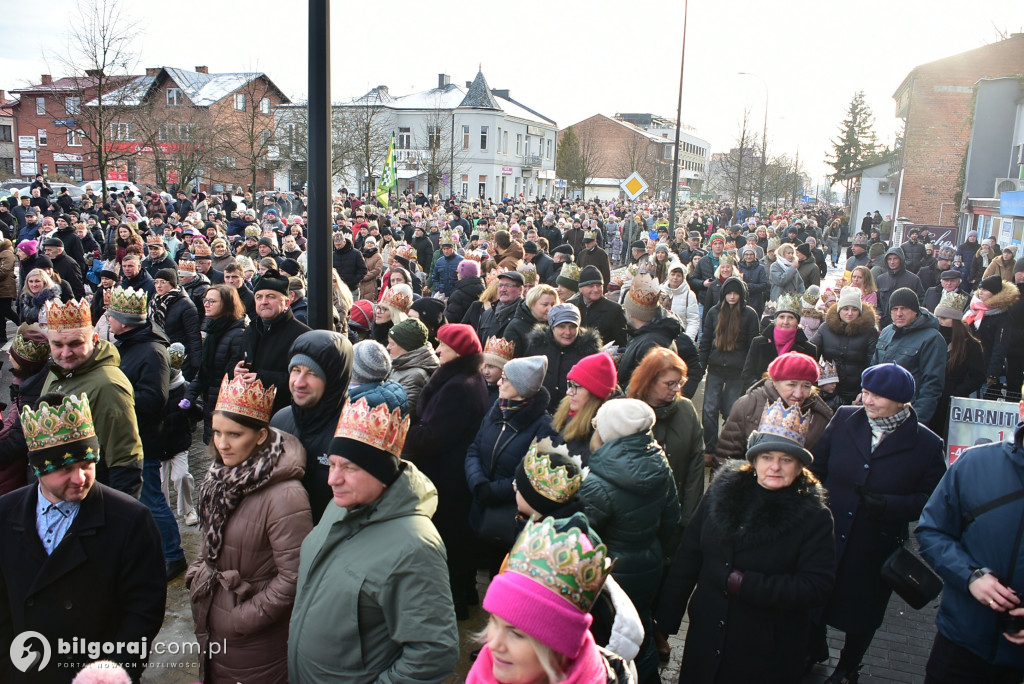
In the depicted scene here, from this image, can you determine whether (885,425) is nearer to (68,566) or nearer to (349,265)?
(68,566)

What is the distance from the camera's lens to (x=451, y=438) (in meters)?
4.83

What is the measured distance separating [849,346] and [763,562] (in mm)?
4132

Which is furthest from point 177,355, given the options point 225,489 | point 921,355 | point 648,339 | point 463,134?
point 463,134

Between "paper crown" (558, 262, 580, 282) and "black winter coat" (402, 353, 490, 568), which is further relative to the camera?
"paper crown" (558, 262, 580, 282)

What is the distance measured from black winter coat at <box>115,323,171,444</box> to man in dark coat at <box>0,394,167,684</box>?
6.57 ft

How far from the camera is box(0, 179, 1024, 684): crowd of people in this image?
9.32ft

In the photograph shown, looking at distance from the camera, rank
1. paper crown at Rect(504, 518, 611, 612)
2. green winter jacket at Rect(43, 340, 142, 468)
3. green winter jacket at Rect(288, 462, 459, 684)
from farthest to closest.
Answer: green winter jacket at Rect(43, 340, 142, 468), green winter jacket at Rect(288, 462, 459, 684), paper crown at Rect(504, 518, 611, 612)

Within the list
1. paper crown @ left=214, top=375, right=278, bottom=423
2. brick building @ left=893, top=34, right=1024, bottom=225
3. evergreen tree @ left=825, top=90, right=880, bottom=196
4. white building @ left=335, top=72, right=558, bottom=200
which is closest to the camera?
paper crown @ left=214, top=375, right=278, bottom=423

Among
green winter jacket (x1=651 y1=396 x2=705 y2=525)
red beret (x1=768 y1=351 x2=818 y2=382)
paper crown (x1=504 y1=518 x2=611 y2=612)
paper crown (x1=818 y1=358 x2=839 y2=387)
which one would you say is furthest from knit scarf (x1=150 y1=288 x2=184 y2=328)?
paper crown (x1=504 y1=518 x2=611 y2=612)

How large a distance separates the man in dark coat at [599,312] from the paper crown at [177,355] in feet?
13.1

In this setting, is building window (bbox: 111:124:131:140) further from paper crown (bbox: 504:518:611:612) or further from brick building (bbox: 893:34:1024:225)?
brick building (bbox: 893:34:1024:225)

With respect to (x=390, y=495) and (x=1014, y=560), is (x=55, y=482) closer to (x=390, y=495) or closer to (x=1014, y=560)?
(x=390, y=495)

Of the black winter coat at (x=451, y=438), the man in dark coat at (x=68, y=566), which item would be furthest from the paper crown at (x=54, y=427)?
the black winter coat at (x=451, y=438)

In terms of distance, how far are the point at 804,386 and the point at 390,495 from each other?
3280 millimetres
